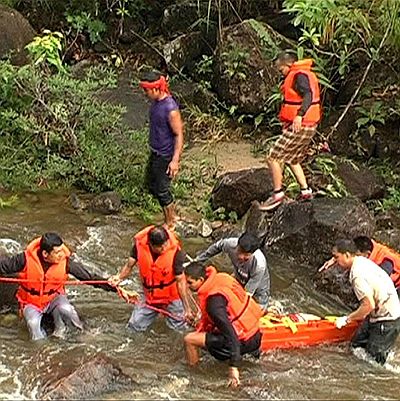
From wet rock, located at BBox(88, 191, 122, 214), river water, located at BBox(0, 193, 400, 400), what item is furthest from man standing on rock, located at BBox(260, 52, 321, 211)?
wet rock, located at BBox(88, 191, 122, 214)

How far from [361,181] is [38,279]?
16.0 ft

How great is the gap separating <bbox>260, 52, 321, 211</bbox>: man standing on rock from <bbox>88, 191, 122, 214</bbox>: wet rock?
1980mm

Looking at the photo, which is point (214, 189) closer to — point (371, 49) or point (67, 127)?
point (67, 127)

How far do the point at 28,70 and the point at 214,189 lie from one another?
9.07 feet

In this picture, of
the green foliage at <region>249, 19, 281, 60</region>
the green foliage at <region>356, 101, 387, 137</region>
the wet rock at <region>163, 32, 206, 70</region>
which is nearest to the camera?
the green foliage at <region>356, 101, 387, 137</region>

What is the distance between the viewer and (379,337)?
812 centimetres

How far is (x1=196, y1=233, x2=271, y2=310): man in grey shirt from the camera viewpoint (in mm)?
8211

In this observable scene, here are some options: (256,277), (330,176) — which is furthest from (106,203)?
(256,277)

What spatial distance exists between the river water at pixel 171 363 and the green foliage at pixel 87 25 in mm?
6499

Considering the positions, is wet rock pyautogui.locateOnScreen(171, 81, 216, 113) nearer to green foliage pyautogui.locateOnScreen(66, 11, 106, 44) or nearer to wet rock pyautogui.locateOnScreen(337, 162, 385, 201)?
green foliage pyautogui.locateOnScreen(66, 11, 106, 44)

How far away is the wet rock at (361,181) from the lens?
11438 millimetres

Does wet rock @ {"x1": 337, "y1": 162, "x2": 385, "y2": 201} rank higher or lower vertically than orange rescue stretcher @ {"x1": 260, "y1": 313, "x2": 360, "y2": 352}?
lower

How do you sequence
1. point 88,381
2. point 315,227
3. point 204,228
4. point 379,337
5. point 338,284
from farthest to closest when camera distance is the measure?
point 204,228 < point 315,227 < point 338,284 < point 379,337 < point 88,381

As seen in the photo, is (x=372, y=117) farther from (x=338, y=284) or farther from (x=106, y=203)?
(x=106, y=203)
